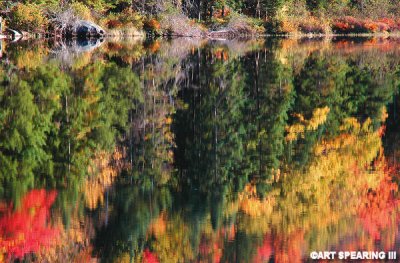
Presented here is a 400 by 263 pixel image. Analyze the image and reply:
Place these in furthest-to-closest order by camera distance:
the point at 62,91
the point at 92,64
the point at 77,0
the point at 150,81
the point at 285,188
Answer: the point at 77,0 < the point at 92,64 < the point at 150,81 < the point at 62,91 < the point at 285,188

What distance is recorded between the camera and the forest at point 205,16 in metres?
53.6

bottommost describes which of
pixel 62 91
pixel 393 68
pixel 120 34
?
pixel 120 34

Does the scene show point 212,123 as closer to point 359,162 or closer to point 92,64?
point 359,162

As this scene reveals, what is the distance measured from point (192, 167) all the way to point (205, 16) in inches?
2303

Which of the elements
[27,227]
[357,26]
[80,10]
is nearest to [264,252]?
[27,227]

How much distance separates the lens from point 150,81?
75.7 feet

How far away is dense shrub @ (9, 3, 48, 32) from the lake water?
2813 centimetres

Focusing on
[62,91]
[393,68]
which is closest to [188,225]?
[62,91]

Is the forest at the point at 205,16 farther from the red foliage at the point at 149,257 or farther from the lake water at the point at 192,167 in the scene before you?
the red foliage at the point at 149,257

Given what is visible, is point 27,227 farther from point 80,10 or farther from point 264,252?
point 80,10

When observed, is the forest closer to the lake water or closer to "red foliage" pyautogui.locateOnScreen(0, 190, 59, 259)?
the lake water

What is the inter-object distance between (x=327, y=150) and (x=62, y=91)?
24.5 feet

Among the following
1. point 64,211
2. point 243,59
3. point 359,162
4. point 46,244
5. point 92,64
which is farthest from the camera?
point 243,59

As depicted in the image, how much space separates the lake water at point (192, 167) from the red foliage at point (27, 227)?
0.03m
